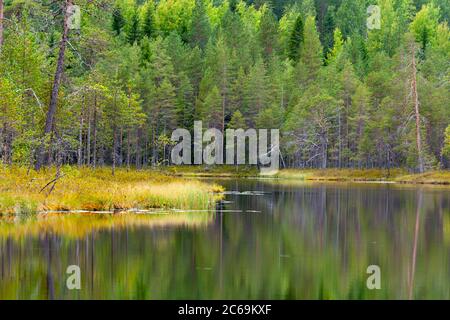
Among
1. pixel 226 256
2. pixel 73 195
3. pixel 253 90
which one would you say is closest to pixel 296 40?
pixel 253 90

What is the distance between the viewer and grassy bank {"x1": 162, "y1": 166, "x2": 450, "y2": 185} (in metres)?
81.9

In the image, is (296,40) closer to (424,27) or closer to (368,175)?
(424,27)

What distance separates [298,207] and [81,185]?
12726 mm

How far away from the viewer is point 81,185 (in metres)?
35.8

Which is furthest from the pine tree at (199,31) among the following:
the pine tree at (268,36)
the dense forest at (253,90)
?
the pine tree at (268,36)

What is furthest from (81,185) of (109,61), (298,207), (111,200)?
(109,61)

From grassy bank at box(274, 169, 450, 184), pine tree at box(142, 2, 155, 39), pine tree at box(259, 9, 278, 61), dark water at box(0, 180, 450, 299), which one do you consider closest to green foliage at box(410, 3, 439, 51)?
pine tree at box(259, 9, 278, 61)

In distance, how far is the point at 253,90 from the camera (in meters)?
113

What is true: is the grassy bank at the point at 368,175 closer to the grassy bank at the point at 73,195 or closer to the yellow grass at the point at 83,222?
the grassy bank at the point at 73,195

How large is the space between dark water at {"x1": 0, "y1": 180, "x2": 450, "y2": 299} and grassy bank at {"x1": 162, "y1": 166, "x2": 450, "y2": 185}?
1860 inches

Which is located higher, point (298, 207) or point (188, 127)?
point (188, 127)
